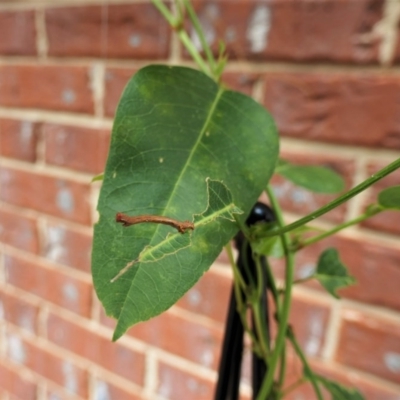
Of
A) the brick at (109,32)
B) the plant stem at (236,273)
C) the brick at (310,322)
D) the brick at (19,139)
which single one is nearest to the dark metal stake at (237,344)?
the plant stem at (236,273)

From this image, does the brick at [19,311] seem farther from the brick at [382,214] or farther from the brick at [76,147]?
the brick at [382,214]

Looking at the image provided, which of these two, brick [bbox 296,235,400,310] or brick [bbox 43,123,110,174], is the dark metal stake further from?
brick [bbox 43,123,110,174]

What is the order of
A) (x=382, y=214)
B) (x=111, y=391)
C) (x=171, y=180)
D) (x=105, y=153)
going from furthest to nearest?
(x=111, y=391)
(x=105, y=153)
(x=382, y=214)
(x=171, y=180)

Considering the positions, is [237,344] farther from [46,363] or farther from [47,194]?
[46,363]

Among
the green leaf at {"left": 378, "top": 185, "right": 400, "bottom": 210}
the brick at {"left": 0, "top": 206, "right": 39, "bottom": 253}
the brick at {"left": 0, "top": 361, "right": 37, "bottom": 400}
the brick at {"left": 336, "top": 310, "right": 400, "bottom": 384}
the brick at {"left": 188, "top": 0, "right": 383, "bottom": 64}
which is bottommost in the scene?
the brick at {"left": 0, "top": 361, "right": 37, "bottom": 400}

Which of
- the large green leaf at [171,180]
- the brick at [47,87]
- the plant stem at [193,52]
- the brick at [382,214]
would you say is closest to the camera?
the large green leaf at [171,180]

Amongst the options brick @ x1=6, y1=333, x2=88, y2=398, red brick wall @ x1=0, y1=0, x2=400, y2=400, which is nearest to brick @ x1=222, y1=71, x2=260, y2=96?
red brick wall @ x1=0, y1=0, x2=400, y2=400

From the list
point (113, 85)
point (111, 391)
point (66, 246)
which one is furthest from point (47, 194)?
point (111, 391)
